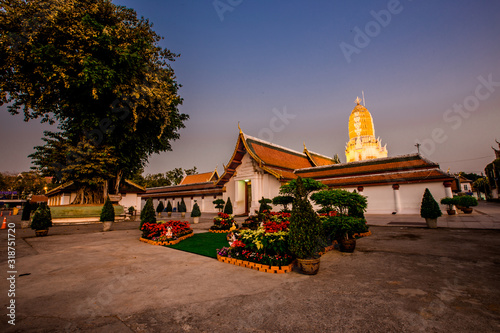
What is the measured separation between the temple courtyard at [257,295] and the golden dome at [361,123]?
52.2 meters

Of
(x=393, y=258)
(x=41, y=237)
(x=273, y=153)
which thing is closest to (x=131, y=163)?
(x=41, y=237)

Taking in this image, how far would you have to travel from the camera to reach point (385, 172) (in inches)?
833

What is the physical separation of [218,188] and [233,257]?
24.8 metres

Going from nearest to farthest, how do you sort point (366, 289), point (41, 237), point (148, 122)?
point (366, 289) < point (41, 237) < point (148, 122)

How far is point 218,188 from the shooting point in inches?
1215

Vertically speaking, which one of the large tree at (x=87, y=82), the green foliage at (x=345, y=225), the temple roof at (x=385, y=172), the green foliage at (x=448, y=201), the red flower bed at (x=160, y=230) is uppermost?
the large tree at (x=87, y=82)

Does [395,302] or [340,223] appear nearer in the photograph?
[395,302]

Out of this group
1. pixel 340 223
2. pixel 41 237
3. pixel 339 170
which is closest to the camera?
pixel 340 223

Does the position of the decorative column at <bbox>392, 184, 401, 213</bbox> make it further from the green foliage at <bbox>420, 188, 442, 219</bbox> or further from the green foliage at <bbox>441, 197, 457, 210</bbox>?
the green foliage at <bbox>420, 188, 442, 219</bbox>

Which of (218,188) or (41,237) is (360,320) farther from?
(218,188)

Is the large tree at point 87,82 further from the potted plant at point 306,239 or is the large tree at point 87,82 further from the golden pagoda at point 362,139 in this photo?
the golden pagoda at point 362,139

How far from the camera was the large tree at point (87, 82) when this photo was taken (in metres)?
15.6

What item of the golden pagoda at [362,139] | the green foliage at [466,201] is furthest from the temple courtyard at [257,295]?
the golden pagoda at [362,139]

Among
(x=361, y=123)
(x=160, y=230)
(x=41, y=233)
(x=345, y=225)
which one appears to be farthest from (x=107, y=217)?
(x=361, y=123)
